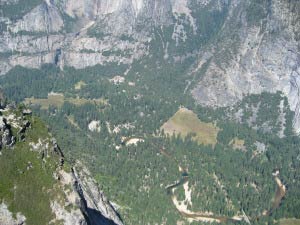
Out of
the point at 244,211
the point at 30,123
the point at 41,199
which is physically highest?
the point at 30,123

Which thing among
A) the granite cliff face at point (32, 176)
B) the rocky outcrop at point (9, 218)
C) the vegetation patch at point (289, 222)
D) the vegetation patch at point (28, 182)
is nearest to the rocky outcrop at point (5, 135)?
the granite cliff face at point (32, 176)

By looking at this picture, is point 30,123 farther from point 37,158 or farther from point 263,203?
point 263,203

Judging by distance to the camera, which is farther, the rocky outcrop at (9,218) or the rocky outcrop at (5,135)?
the rocky outcrop at (5,135)

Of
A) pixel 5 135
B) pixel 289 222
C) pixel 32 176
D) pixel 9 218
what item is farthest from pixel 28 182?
pixel 289 222

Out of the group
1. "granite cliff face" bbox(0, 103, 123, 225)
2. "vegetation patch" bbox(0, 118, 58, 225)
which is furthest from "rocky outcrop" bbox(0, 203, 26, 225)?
"vegetation patch" bbox(0, 118, 58, 225)

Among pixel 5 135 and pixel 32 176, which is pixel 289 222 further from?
pixel 5 135

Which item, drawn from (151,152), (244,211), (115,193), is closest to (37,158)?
(115,193)

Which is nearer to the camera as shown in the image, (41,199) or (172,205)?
(41,199)

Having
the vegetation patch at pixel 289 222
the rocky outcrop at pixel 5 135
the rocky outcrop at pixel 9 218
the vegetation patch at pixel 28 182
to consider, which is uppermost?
the rocky outcrop at pixel 5 135

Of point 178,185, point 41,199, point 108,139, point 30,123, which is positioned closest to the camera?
point 41,199

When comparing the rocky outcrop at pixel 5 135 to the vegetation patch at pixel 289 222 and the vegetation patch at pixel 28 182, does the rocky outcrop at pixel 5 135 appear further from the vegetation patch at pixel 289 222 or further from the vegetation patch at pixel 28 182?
the vegetation patch at pixel 289 222

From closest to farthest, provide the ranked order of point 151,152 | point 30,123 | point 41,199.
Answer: point 41,199, point 30,123, point 151,152
